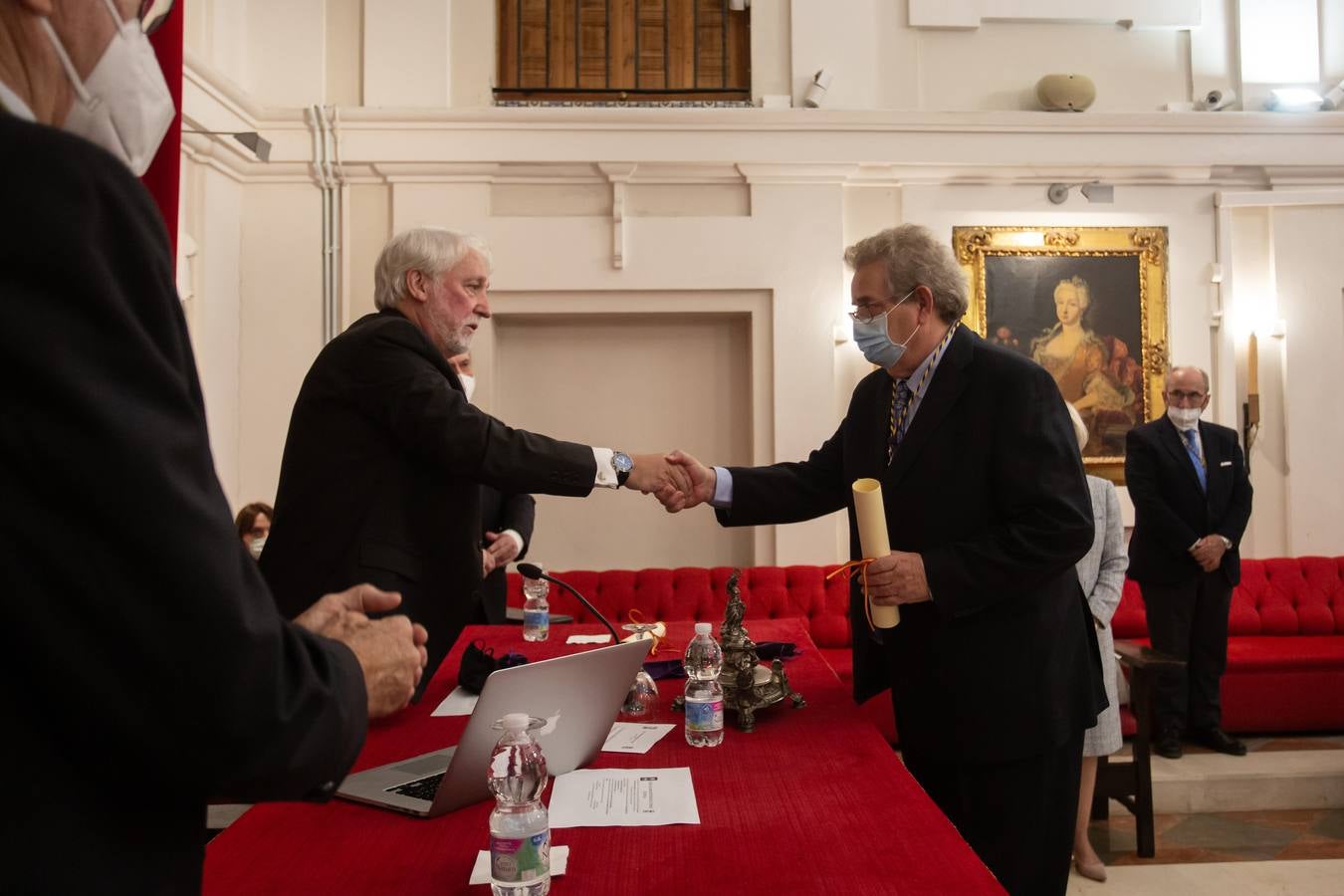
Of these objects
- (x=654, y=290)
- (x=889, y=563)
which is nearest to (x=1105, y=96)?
(x=654, y=290)

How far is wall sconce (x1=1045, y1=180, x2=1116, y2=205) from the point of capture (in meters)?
6.88

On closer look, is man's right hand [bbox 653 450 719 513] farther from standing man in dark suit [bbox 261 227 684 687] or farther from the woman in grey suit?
the woman in grey suit

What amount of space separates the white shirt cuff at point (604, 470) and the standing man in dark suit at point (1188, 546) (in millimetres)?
3628

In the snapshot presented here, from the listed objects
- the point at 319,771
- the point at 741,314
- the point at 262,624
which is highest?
the point at 741,314

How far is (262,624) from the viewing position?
2.75 ft

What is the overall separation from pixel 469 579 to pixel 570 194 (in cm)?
461

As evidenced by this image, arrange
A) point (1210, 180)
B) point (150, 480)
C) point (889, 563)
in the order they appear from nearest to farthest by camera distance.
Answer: point (150, 480), point (889, 563), point (1210, 180)

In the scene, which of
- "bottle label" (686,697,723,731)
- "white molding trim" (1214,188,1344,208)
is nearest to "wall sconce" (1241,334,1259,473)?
"white molding trim" (1214,188,1344,208)

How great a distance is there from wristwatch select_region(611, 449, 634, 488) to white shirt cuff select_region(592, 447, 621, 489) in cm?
2

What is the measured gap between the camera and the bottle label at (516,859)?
4.06ft

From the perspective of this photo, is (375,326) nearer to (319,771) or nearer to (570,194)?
(319,771)

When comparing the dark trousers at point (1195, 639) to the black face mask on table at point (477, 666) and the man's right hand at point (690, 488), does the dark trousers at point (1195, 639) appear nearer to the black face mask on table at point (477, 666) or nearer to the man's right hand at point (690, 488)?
the man's right hand at point (690, 488)

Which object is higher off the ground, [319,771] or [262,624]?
[262,624]

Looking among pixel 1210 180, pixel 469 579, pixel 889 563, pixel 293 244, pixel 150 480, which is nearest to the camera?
pixel 150 480
